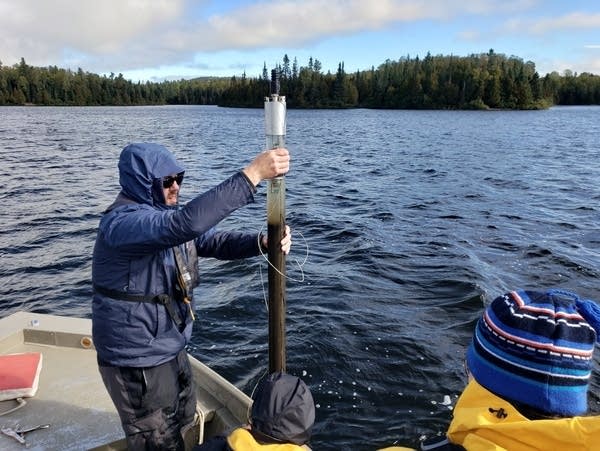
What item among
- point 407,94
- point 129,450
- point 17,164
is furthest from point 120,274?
point 407,94

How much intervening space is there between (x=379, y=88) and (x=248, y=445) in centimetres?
15713

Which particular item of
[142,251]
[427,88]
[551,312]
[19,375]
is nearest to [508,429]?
[551,312]

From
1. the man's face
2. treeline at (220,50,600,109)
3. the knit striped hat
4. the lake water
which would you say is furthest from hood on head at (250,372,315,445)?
treeline at (220,50,600,109)

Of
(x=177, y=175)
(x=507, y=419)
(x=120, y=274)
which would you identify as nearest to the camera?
(x=507, y=419)

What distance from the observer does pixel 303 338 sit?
9.00 metres

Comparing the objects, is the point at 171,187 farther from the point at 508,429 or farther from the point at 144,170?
the point at 508,429

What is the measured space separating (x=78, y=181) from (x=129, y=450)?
886 inches

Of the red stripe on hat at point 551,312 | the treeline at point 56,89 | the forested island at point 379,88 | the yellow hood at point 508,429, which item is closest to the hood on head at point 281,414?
the yellow hood at point 508,429

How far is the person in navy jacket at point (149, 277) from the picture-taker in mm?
3316

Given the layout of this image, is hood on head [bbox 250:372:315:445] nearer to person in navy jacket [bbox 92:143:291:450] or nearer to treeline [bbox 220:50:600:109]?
person in navy jacket [bbox 92:143:291:450]

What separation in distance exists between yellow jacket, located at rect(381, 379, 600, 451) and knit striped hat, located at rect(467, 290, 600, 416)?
0.29 ft

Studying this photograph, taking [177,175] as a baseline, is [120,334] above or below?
below

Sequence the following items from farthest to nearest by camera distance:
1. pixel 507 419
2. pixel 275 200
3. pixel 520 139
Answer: pixel 520 139 → pixel 275 200 → pixel 507 419

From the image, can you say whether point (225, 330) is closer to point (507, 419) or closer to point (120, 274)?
point (120, 274)
